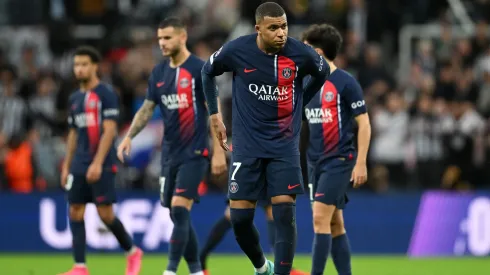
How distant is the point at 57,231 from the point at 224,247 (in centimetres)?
268

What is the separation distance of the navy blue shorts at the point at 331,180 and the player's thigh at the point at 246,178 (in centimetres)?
123

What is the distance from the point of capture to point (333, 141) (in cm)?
1074

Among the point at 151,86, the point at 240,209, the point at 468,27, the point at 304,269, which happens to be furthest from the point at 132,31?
the point at 240,209

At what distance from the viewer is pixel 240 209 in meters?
9.50

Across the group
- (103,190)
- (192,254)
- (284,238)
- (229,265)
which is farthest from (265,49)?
(229,265)

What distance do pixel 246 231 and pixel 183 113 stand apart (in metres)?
2.18

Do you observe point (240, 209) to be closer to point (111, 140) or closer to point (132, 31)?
point (111, 140)

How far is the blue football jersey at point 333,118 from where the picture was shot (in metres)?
10.7

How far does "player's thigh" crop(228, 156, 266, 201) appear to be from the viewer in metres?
9.41

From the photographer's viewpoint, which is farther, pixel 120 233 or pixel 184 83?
Result: pixel 120 233

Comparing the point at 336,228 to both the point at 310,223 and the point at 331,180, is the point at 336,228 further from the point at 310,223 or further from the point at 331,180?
the point at 310,223

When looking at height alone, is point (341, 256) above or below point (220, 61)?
below

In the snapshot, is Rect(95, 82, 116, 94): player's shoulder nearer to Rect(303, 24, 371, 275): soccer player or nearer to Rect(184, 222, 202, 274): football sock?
Rect(184, 222, 202, 274): football sock

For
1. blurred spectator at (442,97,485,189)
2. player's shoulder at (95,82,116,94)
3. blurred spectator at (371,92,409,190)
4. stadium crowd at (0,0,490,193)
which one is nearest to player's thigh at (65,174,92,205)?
player's shoulder at (95,82,116,94)
